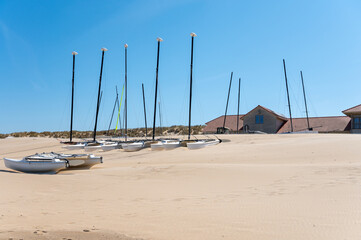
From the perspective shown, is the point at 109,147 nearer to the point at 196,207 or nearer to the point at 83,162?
the point at 83,162

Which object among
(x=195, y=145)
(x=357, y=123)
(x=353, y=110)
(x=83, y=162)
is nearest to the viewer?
(x=83, y=162)

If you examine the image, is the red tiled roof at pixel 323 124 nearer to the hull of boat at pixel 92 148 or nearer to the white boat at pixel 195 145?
the white boat at pixel 195 145

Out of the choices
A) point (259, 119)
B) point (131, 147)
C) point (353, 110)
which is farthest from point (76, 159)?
point (259, 119)

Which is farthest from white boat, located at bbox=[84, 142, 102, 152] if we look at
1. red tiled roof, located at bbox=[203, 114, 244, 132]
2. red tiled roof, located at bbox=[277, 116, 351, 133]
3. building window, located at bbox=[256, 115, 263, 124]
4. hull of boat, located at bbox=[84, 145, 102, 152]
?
red tiled roof, located at bbox=[277, 116, 351, 133]

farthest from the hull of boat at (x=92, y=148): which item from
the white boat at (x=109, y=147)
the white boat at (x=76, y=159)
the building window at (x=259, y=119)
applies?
the building window at (x=259, y=119)

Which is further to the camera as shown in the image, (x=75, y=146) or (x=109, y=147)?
(x=75, y=146)

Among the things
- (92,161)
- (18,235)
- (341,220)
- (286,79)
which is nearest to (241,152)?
(92,161)

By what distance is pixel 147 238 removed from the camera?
→ 13.7ft

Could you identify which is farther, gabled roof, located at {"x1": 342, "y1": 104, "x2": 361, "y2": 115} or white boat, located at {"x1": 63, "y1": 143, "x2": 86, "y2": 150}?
gabled roof, located at {"x1": 342, "y1": 104, "x2": 361, "y2": 115}

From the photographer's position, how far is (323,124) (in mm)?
46875

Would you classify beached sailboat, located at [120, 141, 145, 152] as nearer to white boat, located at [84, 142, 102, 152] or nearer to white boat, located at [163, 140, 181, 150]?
white boat, located at [163, 140, 181, 150]

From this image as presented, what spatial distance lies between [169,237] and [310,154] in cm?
1416

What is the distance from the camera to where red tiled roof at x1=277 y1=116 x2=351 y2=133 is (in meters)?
44.4

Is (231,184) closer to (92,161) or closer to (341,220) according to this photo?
(341,220)
